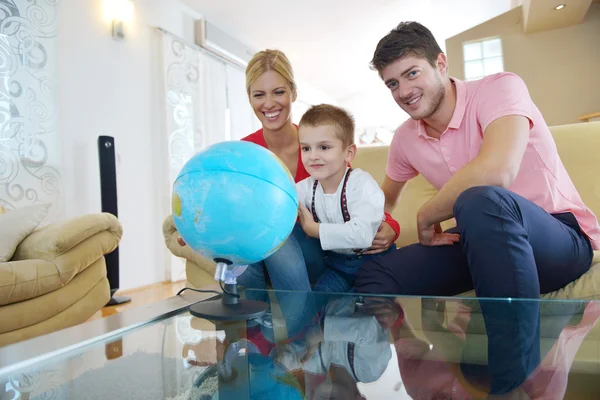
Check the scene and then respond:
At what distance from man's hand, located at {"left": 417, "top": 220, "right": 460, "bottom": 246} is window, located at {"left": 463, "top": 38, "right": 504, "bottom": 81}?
4584 mm

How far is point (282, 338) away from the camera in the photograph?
2.09 feet

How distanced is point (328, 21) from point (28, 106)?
12.0ft

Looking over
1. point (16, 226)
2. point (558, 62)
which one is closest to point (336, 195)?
point (16, 226)

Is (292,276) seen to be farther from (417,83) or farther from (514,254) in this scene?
(417,83)

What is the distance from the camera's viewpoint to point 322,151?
4.28ft

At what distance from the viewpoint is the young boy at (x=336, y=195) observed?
1.20m

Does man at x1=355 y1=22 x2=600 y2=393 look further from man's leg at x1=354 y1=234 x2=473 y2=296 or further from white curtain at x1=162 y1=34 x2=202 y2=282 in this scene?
white curtain at x1=162 y1=34 x2=202 y2=282

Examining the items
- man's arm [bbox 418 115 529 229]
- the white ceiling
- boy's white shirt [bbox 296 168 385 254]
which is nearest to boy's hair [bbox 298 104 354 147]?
boy's white shirt [bbox 296 168 385 254]

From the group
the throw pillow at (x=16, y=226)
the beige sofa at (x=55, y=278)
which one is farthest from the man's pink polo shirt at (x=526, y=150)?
the throw pillow at (x=16, y=226)

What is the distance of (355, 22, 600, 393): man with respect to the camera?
0.94m

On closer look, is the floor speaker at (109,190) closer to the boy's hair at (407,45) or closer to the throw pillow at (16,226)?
the throw pillow at (16,226)

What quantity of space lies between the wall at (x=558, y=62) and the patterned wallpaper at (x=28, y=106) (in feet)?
15.4

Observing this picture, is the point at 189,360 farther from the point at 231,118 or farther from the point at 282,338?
the point at 231,118

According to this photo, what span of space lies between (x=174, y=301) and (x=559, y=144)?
1.47m
